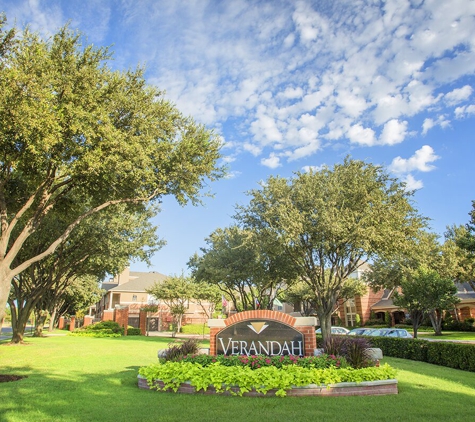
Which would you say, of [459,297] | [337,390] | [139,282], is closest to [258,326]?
[337,390]

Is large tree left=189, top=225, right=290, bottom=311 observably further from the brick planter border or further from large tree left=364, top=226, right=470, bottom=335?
the brick planter border

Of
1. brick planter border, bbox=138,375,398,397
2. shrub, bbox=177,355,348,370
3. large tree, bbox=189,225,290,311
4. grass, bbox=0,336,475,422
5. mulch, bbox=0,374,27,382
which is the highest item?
large tree, bbox=189,225,290,311

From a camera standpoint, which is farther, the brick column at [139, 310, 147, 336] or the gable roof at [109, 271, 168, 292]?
the gable roof at [109, 271, 168, 292]

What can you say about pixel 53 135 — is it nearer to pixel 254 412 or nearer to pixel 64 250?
pixel 254 412

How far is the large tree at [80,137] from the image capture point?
1184 centimetres

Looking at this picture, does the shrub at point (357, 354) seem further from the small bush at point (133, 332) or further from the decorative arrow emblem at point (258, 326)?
the small bush at point (133, 332)

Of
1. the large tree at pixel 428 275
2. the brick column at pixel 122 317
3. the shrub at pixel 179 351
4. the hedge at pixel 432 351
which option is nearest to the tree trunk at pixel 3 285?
the shrub at pixel 179 351

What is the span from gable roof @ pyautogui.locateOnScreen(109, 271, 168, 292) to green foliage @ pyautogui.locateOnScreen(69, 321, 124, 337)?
1956 centimetres

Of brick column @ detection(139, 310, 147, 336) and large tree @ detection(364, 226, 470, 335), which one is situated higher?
large tree @ detection(364, 226, 470, 335)

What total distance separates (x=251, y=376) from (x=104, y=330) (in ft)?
105

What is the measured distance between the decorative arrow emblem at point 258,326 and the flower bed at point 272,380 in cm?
159

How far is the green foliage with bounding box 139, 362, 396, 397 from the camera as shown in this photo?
818 centimetres

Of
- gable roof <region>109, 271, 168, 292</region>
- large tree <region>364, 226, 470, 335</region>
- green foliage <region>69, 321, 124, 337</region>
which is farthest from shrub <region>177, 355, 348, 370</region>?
gable roof <region>109, 271, 168, 292</region>

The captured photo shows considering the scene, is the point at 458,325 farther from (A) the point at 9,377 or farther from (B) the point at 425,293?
(A) the point at 9,377
